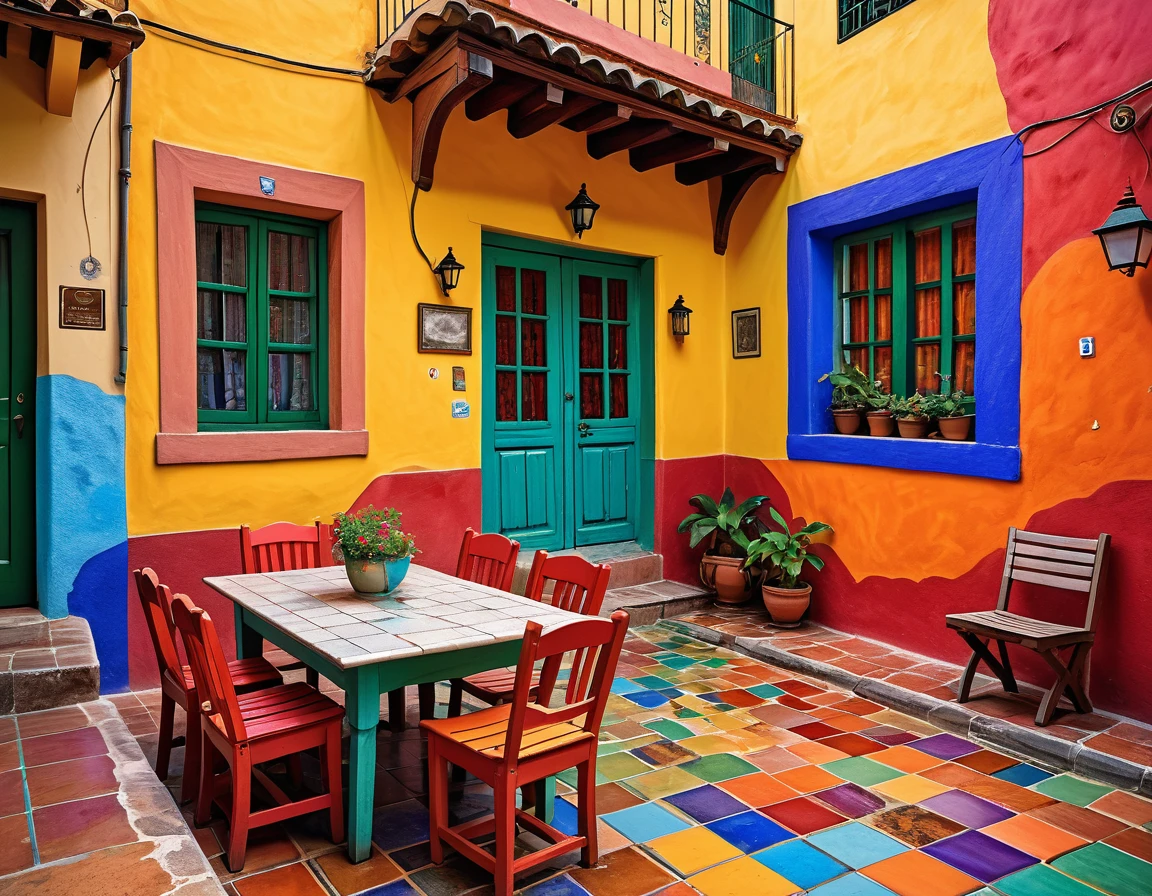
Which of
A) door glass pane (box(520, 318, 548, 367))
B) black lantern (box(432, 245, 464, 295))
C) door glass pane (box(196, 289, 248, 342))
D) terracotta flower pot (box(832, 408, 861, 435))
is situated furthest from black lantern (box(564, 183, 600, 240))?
door glass pane (box(196, 289, 248, 342))

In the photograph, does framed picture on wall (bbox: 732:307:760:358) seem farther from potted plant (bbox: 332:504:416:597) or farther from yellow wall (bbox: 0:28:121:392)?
yellow wall (bbox: 0:28:121:392)

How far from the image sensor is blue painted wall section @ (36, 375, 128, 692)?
4.39 metres

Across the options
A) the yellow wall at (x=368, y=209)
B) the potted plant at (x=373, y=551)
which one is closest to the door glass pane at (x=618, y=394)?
the yellow wall at (x=368, y=209)

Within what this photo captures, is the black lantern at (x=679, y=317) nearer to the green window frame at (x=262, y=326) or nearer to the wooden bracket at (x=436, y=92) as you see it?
the wooden bracket at (x=436, y=92)

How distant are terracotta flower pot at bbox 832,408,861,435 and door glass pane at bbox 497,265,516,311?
8.45ft

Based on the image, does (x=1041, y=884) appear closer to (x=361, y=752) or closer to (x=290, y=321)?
(x=361, y=752)

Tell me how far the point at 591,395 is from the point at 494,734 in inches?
167

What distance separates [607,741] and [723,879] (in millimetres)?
1294

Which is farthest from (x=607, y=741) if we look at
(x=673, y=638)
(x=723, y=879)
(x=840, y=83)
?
(x=840, y=83)

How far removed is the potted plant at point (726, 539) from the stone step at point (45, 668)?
420 centimetres

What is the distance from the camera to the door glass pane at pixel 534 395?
6.46 metres

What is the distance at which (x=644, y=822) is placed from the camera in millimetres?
3275

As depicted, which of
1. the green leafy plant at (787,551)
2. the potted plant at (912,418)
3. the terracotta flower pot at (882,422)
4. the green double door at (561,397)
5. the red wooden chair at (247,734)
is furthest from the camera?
the green double door at (561,397)

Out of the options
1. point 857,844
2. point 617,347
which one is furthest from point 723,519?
point 857,844
